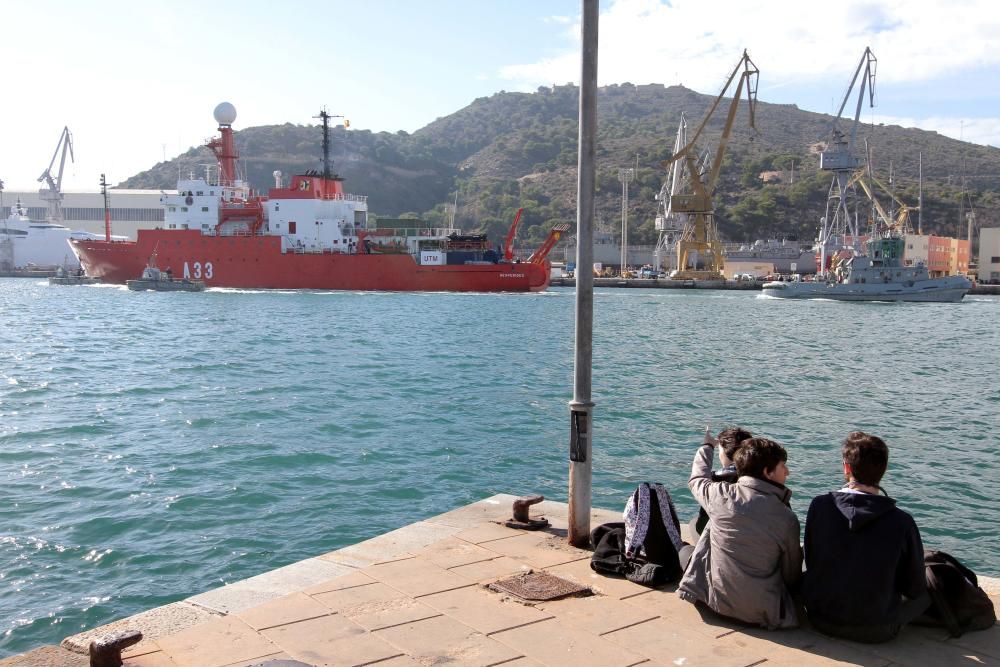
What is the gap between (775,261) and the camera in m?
78.9

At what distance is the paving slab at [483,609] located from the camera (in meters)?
3.82

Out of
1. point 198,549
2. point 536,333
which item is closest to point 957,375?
point 536,333

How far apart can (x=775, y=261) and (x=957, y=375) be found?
2424 inches

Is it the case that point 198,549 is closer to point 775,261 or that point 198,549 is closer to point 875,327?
point 875,327

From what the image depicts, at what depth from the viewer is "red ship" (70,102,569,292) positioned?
4984 cm

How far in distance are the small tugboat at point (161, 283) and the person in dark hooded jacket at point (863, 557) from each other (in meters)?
49.1

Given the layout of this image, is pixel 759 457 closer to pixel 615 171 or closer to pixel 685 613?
pixel 685 613

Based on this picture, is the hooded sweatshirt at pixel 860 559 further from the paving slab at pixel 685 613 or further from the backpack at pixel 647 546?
the backpack at pixel 647 546

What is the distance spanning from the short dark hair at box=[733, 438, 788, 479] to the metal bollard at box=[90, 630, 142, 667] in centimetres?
272

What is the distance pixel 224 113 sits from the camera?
5412 cm

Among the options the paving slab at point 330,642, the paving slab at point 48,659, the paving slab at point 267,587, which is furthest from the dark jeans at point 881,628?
the paving slab at point 48,659

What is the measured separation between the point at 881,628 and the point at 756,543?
2.01 ft

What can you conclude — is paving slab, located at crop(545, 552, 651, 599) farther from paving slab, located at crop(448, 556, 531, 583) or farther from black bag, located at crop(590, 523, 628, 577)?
paving slab, located at crop(448, 556, 531, 583)

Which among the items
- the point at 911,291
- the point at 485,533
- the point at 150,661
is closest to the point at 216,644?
the point at 150,661
